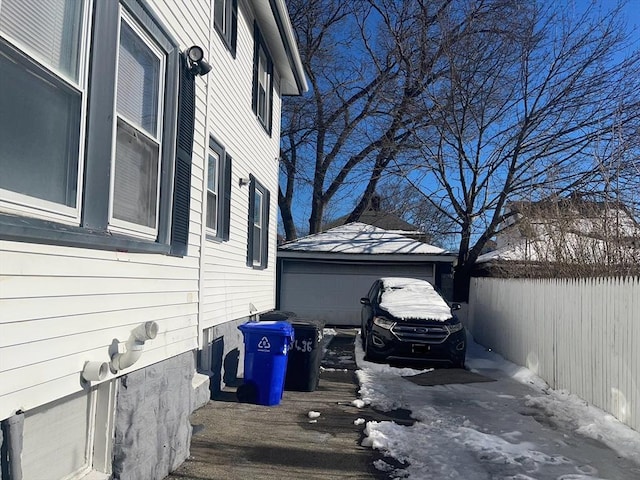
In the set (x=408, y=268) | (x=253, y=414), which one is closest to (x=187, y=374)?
(x=253, y=414)

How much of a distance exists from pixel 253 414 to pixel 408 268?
42.4 ft

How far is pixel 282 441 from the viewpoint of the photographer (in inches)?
233

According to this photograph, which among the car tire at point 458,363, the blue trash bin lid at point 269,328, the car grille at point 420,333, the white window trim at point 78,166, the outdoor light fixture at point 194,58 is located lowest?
the car tire at point 458,363

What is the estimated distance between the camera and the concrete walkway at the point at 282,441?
5.03 metres

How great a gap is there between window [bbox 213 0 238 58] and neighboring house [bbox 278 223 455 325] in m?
11.2

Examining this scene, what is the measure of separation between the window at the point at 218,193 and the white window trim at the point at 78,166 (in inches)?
152

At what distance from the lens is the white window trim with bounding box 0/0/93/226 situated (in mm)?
2768

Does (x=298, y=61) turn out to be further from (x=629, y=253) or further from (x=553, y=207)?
(x=629, y=253)

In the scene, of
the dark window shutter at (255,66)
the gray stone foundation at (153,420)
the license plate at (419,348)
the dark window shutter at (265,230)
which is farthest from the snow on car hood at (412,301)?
the gray stone foundation at (153,420)

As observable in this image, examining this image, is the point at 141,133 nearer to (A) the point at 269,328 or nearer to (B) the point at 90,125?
(B) the point at 90,125

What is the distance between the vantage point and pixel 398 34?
22656 mm

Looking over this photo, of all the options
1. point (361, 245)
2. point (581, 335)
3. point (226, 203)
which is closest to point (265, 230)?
point (226, 203)

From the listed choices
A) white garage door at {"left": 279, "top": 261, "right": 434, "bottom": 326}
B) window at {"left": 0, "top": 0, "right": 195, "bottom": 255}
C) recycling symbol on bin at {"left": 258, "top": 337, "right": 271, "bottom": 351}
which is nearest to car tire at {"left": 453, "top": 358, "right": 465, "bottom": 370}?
recycling symbol on bin at {"left": 258, "top": 337, "right": 271, "bottom": 351}

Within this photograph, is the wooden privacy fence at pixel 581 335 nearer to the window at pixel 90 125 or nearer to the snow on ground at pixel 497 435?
the snow on ground at pixel 497 435
